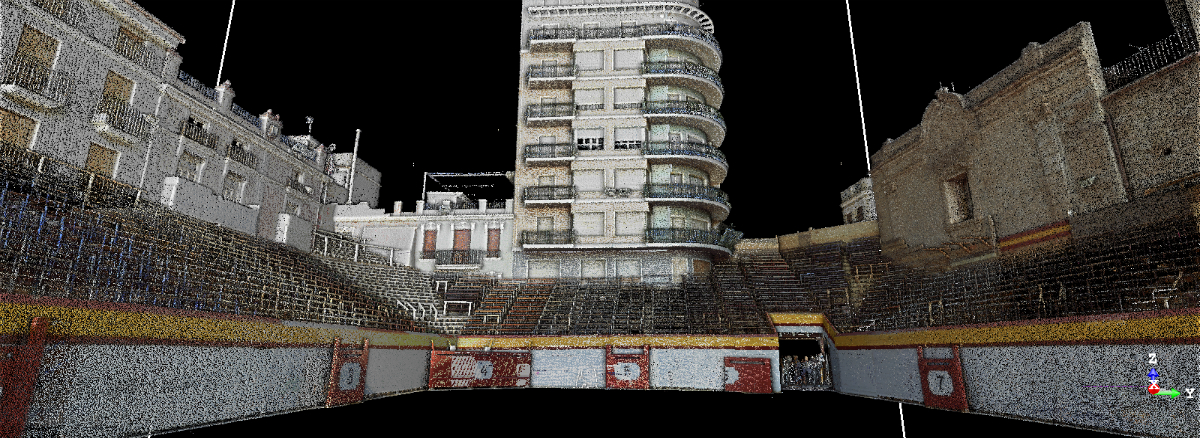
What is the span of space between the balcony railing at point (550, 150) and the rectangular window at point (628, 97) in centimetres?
355

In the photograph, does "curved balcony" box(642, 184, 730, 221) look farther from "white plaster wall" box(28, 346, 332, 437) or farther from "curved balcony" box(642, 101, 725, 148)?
"white plaster wall" box(28, 346, 332, 437)

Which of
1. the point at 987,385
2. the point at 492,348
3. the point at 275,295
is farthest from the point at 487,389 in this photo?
the point at 987,385

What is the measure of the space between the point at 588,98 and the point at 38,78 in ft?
73.1

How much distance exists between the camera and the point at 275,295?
16594 millimetres

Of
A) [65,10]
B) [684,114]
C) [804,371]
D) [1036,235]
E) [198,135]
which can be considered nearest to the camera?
[1036,235]

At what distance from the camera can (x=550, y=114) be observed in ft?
98.2

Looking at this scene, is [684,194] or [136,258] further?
[684,194]

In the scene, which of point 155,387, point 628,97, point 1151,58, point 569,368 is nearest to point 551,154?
point 628,97

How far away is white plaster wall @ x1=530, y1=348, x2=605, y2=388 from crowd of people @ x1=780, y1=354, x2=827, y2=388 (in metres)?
8.96

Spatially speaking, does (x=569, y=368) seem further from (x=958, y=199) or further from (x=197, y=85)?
(x=197, y=85)

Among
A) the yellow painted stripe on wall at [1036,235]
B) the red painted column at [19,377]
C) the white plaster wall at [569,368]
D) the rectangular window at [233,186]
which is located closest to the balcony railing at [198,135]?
the rectangular window at [233,186]

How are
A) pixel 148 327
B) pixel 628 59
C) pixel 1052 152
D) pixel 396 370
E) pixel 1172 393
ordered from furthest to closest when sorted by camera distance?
pixel 628 59 → pixel 396 370 → pixel 1052 152 → pixel 1172 393 → pixel 148 327

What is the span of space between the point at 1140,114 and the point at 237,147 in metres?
36.3

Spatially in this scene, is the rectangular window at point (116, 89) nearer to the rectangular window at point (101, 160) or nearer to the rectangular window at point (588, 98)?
the rectangular window at point (101, 160)
